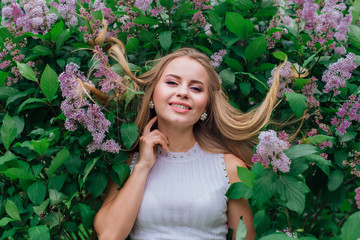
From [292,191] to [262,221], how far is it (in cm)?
32

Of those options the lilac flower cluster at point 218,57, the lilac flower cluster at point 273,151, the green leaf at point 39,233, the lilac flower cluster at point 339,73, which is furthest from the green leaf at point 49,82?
the lilac flower cluster at point 339,73

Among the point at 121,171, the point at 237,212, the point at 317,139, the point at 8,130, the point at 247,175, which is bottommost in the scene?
the point at 237,212

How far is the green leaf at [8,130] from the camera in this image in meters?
1.98

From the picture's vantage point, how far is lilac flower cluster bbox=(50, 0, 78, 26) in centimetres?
220

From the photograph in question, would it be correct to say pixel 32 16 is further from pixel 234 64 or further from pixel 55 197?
pixel 234 64

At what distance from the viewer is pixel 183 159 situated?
2266mm

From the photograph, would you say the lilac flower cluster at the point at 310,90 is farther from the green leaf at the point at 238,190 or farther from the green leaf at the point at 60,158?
the green leaf at the point at 60,158

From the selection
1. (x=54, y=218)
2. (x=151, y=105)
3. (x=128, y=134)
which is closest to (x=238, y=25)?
(x=151, y=105)

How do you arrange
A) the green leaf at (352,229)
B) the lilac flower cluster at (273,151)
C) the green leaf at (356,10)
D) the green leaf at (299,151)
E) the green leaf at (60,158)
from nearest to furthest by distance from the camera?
1. the green leaf at (352,229)
2. the lilac flower cluster at (273,151)
3. the green leaf at (299,151)
4. the green leaf at (60,158)
5. the green leaf at (356,10)

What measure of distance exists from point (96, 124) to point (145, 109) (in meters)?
0.49

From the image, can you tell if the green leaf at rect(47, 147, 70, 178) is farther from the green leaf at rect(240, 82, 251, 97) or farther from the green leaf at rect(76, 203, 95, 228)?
the green leaf at rect(240, 82, 251, 97)

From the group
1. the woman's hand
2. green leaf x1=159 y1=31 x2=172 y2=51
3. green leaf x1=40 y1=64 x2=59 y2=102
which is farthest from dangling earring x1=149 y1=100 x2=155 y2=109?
green leaf x1=40 y1=64 x2=59 y2=102

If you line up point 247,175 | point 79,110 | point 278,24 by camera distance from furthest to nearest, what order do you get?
point 278,24, point 79,110, point 247,175

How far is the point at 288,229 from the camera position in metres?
1.76
